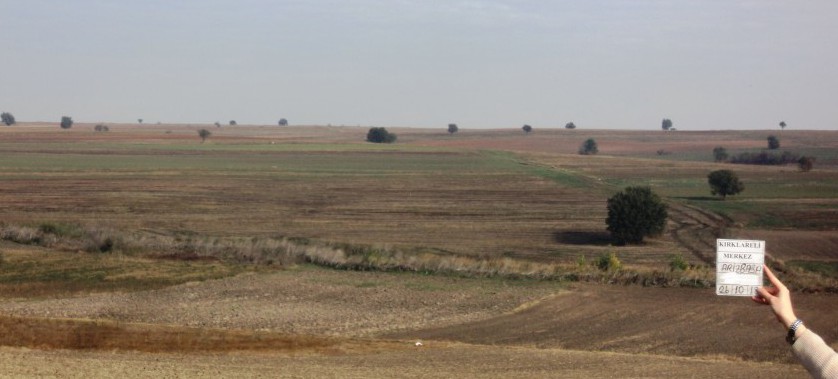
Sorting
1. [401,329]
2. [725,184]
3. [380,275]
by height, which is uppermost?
[725,184]

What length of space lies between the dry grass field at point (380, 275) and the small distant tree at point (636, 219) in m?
0.85

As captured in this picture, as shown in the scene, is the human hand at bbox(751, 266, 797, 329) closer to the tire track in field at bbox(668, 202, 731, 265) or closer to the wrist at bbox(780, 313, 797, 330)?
the wrist at bbox(780, 313, 797, 330)

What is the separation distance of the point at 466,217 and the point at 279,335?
30199 mm

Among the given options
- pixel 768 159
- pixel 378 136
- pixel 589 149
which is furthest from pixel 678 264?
pixel 378 136

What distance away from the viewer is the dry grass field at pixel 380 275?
21.9 meters

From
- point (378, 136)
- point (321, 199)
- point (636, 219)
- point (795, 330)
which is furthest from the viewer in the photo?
point (378, 136)

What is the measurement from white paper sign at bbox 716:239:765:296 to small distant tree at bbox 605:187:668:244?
4048 centimetres

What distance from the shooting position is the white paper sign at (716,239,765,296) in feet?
21.2

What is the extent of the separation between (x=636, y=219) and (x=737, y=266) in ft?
133

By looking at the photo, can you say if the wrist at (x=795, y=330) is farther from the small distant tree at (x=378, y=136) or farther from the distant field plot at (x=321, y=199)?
the small distant tree at (x=378, y=136)

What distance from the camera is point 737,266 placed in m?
6.46

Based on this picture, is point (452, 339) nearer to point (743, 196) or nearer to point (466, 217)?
point (466, 217)

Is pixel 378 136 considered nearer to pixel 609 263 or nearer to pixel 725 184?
pixel 725 184

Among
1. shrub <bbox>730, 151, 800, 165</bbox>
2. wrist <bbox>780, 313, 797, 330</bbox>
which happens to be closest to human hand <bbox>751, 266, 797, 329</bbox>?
wrist <bbox>780, 313, 797, 330</bbox>
